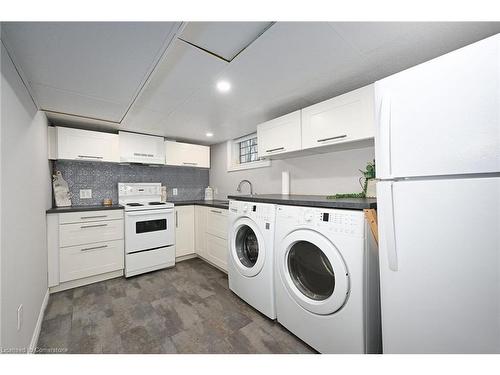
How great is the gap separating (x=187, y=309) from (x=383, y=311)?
162cm

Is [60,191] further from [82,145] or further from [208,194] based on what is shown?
[208,194]

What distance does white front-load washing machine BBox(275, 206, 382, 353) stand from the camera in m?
1.12

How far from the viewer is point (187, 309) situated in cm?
185

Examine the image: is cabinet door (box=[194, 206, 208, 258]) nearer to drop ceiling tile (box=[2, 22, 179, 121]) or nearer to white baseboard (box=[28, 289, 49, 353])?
white baseboard (box=[28, 289, 49, 353])

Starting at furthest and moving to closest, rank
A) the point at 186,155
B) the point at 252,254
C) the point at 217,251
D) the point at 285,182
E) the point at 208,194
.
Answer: the point at 208,194
the point at 186,155
the point at 217,251
the point at 285,182
the point at 252,254

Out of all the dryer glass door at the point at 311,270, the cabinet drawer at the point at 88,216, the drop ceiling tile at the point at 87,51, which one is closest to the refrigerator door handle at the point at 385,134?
the dryer glass door at the point at 311,270

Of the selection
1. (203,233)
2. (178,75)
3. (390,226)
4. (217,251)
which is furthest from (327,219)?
(203,233)

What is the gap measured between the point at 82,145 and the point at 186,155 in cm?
136

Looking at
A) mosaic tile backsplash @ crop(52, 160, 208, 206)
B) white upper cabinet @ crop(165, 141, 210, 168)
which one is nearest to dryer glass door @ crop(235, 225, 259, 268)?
white upper cabinet @ crop(165, 141, 210, 168)

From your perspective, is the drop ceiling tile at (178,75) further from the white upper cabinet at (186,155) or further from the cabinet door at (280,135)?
the white upper cabinet at (186,155)

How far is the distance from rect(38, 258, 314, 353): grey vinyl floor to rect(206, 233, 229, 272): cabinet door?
32 cm

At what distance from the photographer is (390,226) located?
949 millimetres

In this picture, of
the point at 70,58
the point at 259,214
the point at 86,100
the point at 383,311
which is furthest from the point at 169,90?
the point at 383,311
